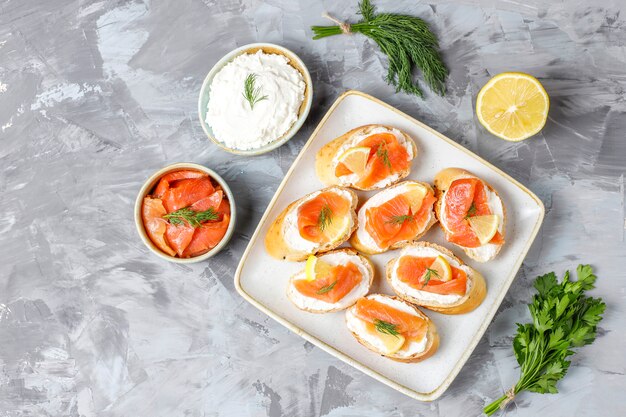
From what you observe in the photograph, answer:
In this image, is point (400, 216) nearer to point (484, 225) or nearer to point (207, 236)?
point (484, 225)

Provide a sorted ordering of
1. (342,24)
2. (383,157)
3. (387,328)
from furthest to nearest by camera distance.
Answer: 1. (342,24)
2. (383,157)
3. (387,328)

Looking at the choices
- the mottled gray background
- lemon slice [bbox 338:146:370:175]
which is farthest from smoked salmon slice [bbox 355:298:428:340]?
lemon slice [bbox 338:146:370:175]

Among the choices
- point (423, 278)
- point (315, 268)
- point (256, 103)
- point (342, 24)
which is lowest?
point (423, 278)

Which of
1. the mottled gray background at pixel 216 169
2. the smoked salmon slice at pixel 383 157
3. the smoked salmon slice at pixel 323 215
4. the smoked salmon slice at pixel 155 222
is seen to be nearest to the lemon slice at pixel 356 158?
the smoked salmon slice at pixel 383 157

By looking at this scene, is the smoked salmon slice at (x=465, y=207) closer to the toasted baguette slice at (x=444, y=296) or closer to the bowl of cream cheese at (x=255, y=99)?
the toasted baguette slice at (x=444, y=296)

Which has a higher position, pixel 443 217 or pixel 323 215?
pixel 323 215

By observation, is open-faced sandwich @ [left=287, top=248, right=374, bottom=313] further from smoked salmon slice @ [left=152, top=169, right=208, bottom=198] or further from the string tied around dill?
the string tied around dill

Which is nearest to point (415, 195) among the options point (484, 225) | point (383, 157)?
point (383, 157)

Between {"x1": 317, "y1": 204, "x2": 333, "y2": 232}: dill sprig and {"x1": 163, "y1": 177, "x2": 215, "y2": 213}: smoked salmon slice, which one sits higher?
{"x1": 163, "y1": 177, "x2": 215, "y2": 213}: smoked salmon slice
